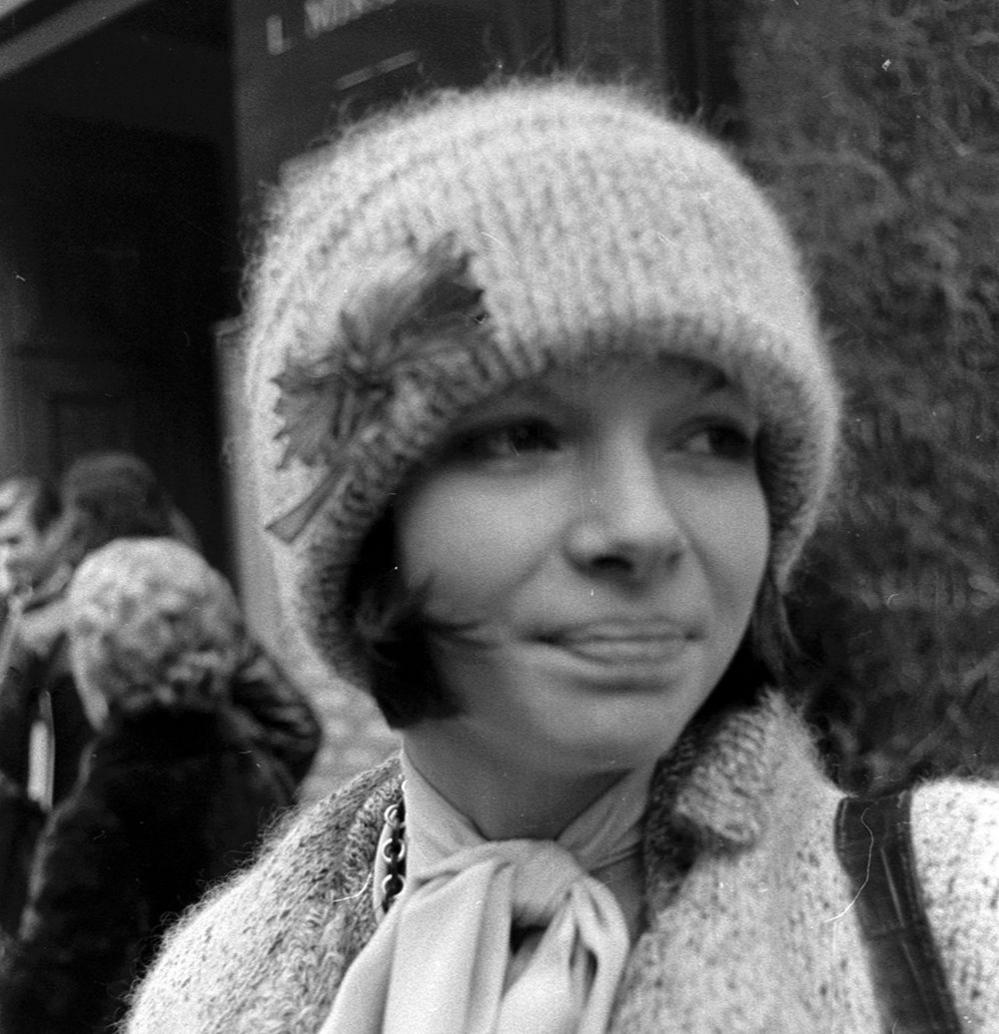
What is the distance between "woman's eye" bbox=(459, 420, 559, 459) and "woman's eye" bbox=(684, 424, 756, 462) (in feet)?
0.35

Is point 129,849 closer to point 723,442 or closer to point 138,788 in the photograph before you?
point 138,788


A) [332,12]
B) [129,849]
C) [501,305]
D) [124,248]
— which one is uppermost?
[332,12]

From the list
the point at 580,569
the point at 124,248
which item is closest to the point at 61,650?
the point at 124,248

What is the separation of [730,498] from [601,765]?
22 cm

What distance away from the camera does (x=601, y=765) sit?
1.06m

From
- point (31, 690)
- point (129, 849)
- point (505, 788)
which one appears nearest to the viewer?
point (505, 788)

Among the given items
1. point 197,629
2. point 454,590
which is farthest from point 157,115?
point 454,590

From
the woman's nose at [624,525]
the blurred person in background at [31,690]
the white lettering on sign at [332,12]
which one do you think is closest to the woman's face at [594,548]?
the woman's nose at [624,525]

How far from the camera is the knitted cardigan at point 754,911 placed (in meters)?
1.00

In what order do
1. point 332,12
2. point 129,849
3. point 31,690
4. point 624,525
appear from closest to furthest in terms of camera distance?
point 624,525 < point 332,12 < point 129,849 < point 31,690

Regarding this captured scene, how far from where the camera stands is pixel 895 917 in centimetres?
102

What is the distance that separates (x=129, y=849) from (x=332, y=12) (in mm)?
932

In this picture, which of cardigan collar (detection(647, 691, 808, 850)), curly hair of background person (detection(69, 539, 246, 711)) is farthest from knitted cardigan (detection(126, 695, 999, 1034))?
curly hair of background person (detection(69, 539, 246, 711))

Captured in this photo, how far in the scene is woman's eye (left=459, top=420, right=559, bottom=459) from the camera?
40.9 inches
